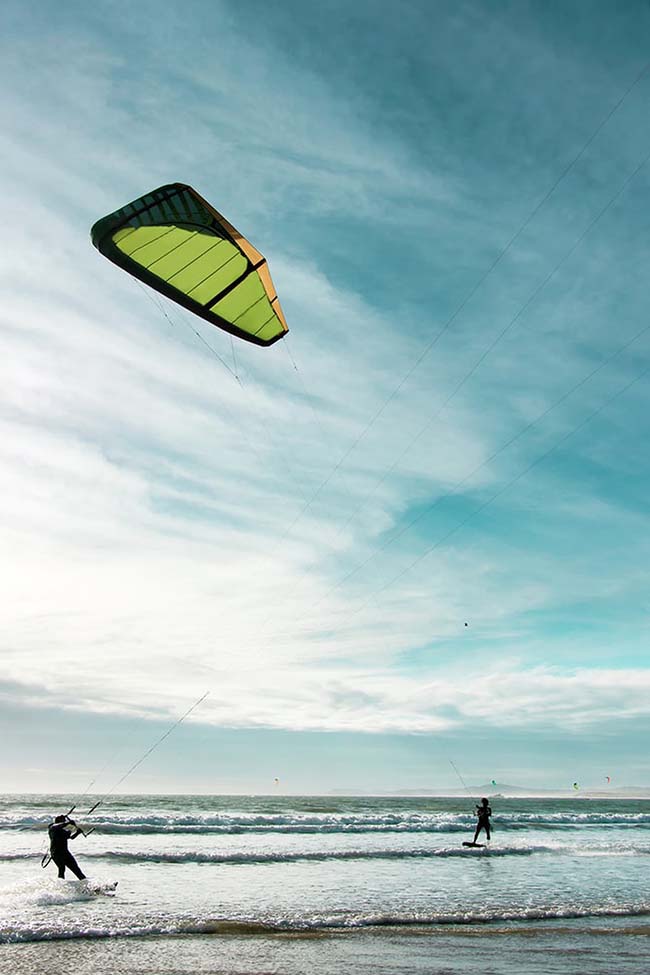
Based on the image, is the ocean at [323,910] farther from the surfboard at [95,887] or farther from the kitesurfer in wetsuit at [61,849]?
the kitesurfer in wetsuit at [61,849]

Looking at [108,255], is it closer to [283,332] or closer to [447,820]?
[283,332]

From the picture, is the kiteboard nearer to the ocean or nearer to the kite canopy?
the ocean

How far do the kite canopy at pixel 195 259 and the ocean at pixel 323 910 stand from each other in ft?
27.0

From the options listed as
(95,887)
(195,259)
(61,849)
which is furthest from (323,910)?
(195,259)

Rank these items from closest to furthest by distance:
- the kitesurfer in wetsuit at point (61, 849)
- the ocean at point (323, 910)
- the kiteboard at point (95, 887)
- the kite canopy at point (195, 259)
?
the ocean at point (323, 910), the kite canopy at point (195, 259), the kiteboard at point (95, 887), the kitesurfer in wetsuit at point (61, 849)

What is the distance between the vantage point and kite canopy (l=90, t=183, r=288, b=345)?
8.55 metres

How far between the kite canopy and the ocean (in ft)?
27.0

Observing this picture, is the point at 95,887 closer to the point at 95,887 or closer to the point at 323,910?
the point at 95,887

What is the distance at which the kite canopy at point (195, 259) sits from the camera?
28.1ft

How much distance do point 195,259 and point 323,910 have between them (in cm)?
990

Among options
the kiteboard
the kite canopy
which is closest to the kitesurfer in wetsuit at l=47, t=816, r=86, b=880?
the kiteboard

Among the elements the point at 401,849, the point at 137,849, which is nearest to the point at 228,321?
the point at 137,849

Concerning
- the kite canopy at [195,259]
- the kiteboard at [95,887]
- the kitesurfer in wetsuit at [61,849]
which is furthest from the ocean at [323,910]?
the kite canopy at [195,259]

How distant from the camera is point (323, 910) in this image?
10.1 metres
